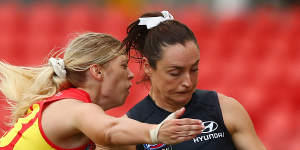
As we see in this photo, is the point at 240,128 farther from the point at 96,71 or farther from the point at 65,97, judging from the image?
the point at 65,97

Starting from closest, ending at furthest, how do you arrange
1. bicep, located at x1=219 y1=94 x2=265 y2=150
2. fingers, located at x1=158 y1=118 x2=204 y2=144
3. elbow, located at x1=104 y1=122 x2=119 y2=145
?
fingers, located at x1=158 y1=118 x2=204 y2=144 < elbow, located at x1=104 y1=122 x2=119 y2=145 < bicep, located at x1=219 y1=94 x2=265 y2=150

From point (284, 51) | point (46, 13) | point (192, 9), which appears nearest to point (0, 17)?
point (46, 13)

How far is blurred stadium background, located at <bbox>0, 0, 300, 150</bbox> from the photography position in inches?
272

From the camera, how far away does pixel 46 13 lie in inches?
453

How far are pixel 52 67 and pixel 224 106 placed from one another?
94cm

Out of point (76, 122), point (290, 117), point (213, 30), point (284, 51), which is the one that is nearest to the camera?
point (76, 122)

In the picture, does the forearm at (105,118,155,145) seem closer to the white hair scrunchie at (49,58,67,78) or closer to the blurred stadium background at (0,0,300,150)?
the white hair scrunchie at (49,58,67,78)

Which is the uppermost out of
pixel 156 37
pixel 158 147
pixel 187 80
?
pixel 156 37

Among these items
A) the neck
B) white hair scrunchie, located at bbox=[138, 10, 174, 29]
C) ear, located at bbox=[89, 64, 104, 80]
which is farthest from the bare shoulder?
ear, located at bbox=[89, 64, 104, 80]

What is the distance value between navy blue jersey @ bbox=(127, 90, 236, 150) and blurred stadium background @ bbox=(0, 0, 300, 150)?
2373 mm

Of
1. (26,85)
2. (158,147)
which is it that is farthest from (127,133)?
(26,85)

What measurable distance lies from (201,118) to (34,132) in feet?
2.79

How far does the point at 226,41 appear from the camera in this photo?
32.7 feet

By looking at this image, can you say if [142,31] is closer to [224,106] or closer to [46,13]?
[224,106]
